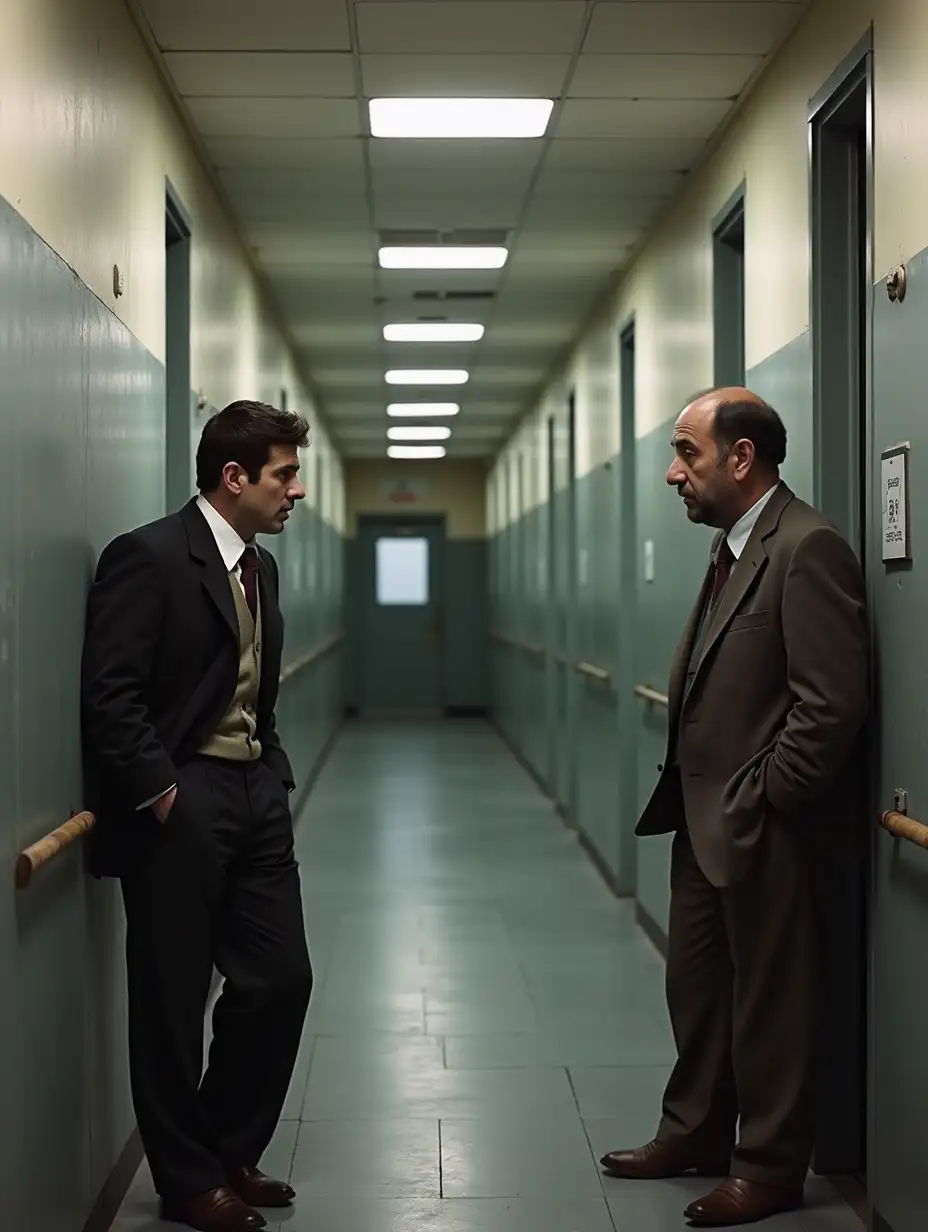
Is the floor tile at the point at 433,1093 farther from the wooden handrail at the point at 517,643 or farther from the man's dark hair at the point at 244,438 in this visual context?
the wooden handrail at the point at 517,643

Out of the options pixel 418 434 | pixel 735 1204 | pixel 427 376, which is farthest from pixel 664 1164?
pixel 418 434

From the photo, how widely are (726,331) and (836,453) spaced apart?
59.0 inches

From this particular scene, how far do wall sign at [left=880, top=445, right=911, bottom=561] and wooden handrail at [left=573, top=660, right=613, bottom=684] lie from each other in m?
4.49

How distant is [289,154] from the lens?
18.1 ft

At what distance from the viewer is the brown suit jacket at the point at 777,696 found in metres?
3.19

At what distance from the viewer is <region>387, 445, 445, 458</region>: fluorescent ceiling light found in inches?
645

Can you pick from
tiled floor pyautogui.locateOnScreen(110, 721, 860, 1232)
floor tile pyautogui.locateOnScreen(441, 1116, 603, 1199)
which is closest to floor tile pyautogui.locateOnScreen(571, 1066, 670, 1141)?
tiled floor pyautogui.locateOnScreen(110, 721, 860, 1232)

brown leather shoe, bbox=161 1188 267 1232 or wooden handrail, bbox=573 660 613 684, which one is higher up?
wooden handrail, bbox=573 660 613 684

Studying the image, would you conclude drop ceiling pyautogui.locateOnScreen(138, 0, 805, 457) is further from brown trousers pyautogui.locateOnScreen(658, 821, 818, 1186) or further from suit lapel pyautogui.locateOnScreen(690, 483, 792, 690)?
brown trousers pyautogui.locateOnScreen(658, 821, 818, 1186)

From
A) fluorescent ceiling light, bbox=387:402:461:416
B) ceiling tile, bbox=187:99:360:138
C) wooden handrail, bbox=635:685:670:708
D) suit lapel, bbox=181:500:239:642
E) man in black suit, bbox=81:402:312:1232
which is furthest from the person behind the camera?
fluorescent ceiling light, bbox=387:402:461:416

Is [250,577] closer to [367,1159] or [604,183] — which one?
[367,1159]

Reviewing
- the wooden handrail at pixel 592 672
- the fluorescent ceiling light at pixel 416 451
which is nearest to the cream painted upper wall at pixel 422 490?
the fluorescent ceiling light at pixel 416 451

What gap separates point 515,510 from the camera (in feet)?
45.8

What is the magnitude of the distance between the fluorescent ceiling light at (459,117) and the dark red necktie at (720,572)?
79.0 inches
